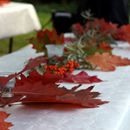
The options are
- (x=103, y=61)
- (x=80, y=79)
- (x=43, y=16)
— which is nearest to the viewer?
(x=80, y=79)

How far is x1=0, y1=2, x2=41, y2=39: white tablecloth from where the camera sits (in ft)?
12.4

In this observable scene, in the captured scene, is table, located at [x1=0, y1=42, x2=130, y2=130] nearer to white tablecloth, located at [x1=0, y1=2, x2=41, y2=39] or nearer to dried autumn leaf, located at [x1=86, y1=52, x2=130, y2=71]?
dried autumn leaf, located at [x1=86, y1=52, x2=130, y2=71]

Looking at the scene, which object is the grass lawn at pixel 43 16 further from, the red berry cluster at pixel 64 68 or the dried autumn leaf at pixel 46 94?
the dried autumn leaf at pixel 46 94

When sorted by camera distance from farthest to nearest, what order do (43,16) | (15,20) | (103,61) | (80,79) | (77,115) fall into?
(43,16), (15,20), (103,61), (80,79), (77,115)

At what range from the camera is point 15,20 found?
3963 millimetres

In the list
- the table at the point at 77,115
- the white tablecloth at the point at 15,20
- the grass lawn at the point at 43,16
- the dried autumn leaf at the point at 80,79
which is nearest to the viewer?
the table at the point at 77,115

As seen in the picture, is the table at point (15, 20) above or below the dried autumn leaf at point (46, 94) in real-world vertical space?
below

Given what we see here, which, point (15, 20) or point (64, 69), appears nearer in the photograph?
point (64, 69)

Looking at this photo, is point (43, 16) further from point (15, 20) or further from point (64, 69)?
point (64, 69)

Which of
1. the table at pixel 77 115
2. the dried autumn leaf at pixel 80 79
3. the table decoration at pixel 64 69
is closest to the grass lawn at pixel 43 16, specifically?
the table decoration at pixel 64 69

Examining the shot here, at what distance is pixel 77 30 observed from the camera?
86.6 inches

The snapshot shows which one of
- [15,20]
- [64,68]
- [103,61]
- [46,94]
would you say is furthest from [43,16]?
[46,94]

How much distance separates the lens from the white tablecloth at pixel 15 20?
12.4 feet

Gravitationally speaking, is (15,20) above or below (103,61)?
below
